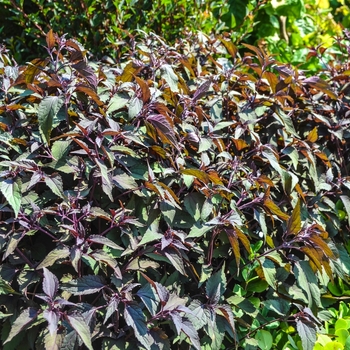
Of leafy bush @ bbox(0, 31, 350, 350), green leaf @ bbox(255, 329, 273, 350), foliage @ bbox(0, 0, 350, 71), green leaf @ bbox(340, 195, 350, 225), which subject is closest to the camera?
leafy bush @ bbox(0, 31, 350, 350)

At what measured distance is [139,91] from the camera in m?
2.11

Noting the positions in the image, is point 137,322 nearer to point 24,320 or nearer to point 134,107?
point 24,320

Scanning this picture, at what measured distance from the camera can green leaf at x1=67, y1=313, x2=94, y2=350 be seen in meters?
1.61

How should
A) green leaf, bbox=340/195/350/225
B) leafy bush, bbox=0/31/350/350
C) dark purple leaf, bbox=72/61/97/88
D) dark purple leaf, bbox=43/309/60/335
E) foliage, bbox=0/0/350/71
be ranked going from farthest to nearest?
foliage, bbox=0/0/350/71 < green leaf, bbox=340/195/350/225 < dark purple leaf, bbox=72/61/97/88 < leafy bush, bbox=0/31/350/350 < dark purple leaf, bbox=43/309/60/335

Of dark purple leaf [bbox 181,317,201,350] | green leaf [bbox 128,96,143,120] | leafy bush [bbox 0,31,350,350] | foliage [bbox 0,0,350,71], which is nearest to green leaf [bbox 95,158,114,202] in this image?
leafy bush [bbox 0,31,350,350]

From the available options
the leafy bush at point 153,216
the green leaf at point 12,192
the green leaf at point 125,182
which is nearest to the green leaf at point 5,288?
the leafy bush at point 153,216

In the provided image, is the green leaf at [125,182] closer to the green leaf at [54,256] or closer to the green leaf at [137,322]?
the green leaf at [54,256]

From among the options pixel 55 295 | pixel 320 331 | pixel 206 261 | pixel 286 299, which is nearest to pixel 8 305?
pixel 55 295

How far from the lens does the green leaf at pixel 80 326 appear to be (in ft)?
5.29

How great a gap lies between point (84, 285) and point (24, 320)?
0.71ft

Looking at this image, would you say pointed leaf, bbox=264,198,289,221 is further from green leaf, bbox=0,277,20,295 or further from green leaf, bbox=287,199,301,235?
green leaf, bbox=0,277,20,295

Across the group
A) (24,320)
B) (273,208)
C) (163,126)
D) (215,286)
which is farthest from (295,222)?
(24,320)

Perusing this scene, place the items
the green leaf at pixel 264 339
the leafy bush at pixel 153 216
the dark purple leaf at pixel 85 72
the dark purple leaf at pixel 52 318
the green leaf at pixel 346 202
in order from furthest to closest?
1. the green leaf at pixel 346 202
2. the green leaf at pixel 264 339
3. the dark purple leaf at pixel 85 72
4. the leafy bush at pixel 153 216
5. the dark purple leaf at pixel 52 318

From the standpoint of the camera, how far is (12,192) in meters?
→ 1.77
